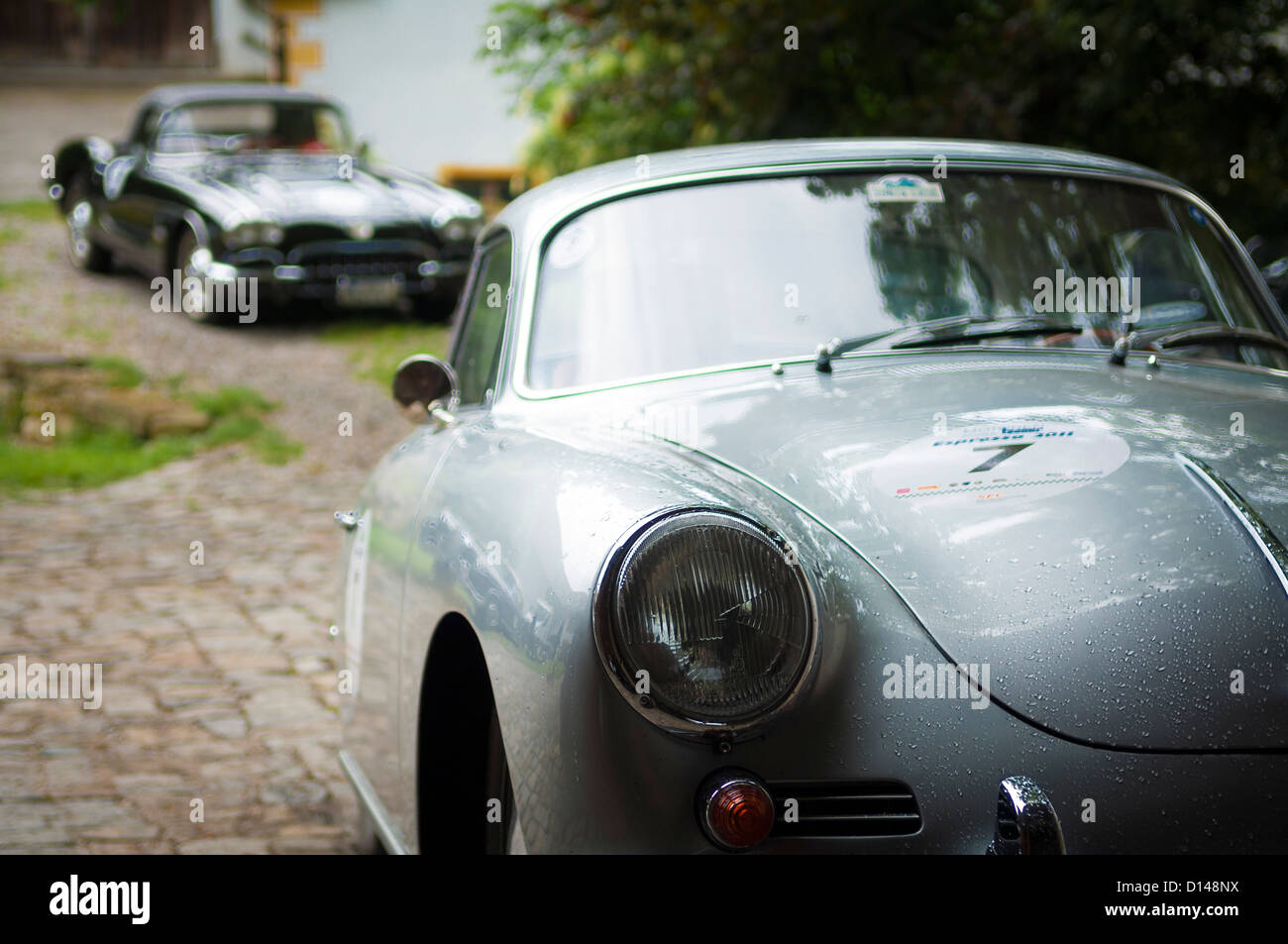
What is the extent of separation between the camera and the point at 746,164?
10.4 feet

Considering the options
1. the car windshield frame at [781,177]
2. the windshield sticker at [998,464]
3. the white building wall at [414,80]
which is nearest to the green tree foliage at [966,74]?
the car windshield frame at [781,177]

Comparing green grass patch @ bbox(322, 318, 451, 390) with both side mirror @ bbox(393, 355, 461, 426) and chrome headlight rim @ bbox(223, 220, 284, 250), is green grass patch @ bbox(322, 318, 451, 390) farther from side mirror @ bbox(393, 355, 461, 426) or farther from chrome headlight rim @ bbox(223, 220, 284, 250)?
side mirror @ bbox(393, 355, 461, 426)

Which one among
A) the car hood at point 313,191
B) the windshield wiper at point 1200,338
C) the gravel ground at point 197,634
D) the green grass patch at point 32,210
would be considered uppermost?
the windshield wiper at point 1200,338

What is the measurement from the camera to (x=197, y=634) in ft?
17.7

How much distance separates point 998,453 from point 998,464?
4 cm

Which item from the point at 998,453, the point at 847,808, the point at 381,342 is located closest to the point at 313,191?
the point at 381,342

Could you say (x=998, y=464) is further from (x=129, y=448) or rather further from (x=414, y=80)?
(x=414, y=80)

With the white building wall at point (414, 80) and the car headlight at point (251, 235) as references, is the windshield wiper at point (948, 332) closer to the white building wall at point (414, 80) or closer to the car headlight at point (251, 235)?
the car headlight at point (251, 235)

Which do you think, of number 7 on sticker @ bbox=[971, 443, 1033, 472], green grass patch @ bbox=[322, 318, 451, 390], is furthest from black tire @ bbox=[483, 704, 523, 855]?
green grass patch @ bbox=[322, 318, 451, 390]

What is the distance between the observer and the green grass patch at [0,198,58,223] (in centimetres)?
1620

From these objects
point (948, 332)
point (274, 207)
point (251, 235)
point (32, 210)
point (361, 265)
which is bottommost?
point (32, 210)

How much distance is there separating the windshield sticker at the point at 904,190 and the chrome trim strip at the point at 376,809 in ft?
5.33

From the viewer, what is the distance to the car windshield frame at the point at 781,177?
287cm
